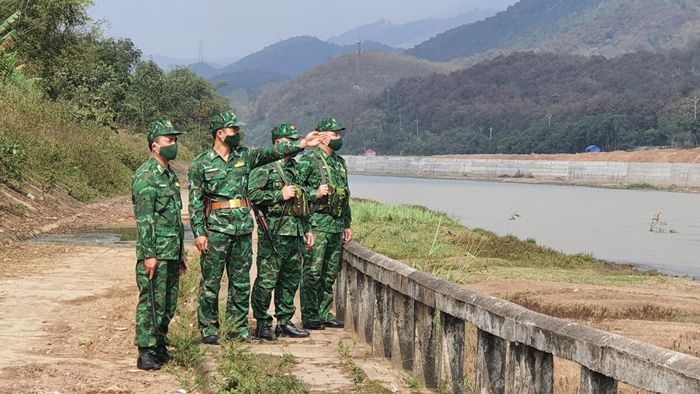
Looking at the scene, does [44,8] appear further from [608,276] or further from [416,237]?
[608,276]

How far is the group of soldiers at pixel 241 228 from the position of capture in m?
7.69

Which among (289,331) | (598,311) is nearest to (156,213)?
(289,331)

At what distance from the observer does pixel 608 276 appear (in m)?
22.3

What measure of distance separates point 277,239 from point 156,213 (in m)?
1.30

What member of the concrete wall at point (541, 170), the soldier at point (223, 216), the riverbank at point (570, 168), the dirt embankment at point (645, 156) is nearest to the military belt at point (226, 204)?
the soldier at point (223, 216)

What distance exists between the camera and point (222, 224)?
26.9ft

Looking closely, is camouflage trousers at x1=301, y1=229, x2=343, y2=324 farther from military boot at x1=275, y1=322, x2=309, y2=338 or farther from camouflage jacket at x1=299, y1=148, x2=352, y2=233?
military boot at x1=275, y1=322, x2=309, y2=338

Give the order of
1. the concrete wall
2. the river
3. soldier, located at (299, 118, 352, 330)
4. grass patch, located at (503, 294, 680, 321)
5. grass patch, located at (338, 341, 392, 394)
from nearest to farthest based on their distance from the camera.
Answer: grass patch, located at (338, 341, 392, 394)
soldier, located at (299, 118, 352, 330)
grass patch, located at (503, 294, 680, 321)
the river
the concrete wall

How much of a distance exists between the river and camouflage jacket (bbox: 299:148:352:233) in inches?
933

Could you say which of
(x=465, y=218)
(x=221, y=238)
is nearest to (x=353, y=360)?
(x=221, y=238)

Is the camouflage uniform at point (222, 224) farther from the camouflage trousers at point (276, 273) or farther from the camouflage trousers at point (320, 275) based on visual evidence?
the camouflage trousers at point (320, 275)

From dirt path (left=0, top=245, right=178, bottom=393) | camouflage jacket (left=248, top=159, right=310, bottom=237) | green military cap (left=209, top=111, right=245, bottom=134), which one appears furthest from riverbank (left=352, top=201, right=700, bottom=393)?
dirt path (left=0, top=245, right=178, bottom=393)

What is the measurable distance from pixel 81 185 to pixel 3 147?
761 centimetres

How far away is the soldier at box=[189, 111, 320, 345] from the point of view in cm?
820
